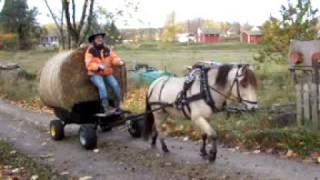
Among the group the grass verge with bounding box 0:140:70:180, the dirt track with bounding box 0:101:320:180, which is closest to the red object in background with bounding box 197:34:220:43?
the dirt track with bounding box 0:101:320:180

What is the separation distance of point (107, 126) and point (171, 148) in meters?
1.64

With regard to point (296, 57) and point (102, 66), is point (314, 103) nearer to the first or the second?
point (296, 57)

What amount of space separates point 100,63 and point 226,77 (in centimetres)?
339

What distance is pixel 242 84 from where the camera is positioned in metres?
8.91

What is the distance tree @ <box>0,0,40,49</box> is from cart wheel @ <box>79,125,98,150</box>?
64.7m

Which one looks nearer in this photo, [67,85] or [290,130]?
[290,130]

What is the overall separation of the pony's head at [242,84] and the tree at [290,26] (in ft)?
23.7

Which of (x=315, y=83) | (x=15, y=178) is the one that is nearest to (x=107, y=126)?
(x=15, y=178)

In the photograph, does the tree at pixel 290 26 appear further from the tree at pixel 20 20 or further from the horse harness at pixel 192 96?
the tree at pixel 20 20

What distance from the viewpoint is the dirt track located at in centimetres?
882

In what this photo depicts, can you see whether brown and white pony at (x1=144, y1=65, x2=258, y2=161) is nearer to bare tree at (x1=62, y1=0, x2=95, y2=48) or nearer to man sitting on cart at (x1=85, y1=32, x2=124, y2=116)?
man sitting on cart at (x1=85, y1=32, x2=124, y2=116)

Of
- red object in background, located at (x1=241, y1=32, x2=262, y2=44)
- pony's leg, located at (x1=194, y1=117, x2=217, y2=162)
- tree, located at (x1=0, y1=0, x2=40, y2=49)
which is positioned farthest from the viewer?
tree, located at (x1=0, y1=0, x2=40, y2=49)

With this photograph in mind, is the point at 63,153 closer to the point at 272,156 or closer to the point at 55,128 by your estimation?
the point at 55,128

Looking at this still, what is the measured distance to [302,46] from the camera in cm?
1208
